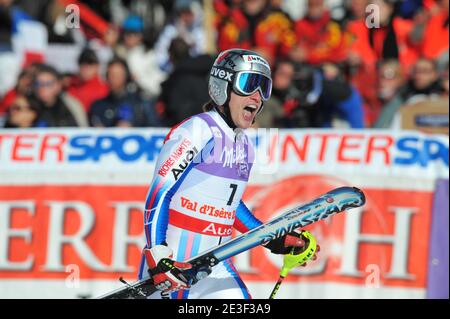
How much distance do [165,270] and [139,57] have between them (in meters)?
8.52

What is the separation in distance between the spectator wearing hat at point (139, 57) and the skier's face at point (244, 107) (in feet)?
24.7

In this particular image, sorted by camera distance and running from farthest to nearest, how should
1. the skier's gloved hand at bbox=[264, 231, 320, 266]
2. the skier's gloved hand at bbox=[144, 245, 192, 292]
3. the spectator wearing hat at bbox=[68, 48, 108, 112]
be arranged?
the spectator wearing hat at bbox=[68, 48, 108, 112] < the skier's gloved hand at bbox=[264, 231, 320, 266] < the skier's gloved hand at bbox=[144, 245, 192, 292]

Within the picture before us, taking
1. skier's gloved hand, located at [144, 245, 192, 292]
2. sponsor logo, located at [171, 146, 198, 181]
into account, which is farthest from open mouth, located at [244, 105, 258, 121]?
skier's gloved hand, located at [144, 245, 192, 292]

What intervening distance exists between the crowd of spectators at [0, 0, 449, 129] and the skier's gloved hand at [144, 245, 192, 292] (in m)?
4.77

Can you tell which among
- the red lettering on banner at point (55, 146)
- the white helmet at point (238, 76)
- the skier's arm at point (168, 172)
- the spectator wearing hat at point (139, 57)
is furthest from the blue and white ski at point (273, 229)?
the spectator wearing hat at point (139, 57)

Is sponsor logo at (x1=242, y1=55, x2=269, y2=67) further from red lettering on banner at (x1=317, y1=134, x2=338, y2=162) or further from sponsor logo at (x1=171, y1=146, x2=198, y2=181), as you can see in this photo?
red lettering on banner at (x1=317, y1=134, x2=338, y2=162)

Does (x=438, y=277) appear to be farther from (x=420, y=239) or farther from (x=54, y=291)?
(x=54, y=291)

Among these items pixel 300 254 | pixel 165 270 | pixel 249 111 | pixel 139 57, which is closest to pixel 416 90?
pixel 139 57

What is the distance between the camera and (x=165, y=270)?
6.54m

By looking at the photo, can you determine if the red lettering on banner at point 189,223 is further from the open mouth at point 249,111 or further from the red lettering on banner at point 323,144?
the red lettering on banner at point 323,144

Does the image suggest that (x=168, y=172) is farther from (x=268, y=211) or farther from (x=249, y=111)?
(x=268, y=211)

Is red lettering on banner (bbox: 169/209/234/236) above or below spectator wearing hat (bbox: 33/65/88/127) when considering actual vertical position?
below

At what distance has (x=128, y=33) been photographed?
14.6 meters

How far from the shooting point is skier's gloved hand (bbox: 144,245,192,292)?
21.5ft
